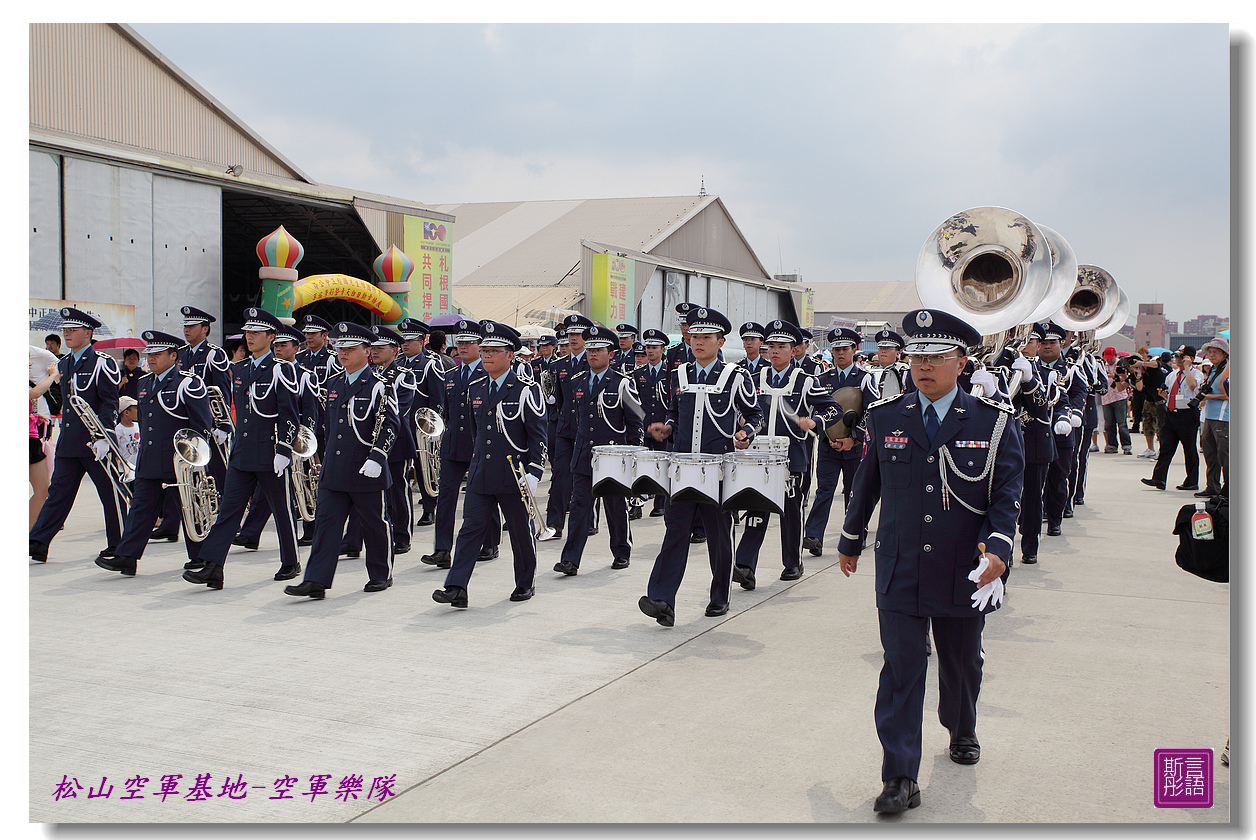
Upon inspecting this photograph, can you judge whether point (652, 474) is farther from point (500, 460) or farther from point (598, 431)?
point (598, 431)

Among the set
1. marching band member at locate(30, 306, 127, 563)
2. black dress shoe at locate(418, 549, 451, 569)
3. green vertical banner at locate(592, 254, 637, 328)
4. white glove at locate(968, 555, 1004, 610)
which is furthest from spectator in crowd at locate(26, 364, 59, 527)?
green vertical banner at locate(592, 254, 637, 328)

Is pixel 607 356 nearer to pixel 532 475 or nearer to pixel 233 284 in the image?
pixel 532 475

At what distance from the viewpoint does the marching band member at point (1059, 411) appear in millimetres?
9477

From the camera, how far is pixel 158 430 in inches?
318

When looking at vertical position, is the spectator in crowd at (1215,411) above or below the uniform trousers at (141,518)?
above

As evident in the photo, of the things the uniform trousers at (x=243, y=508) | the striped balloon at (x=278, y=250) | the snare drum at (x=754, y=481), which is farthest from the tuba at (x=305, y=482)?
the striped balloon at (x=278, y=250)

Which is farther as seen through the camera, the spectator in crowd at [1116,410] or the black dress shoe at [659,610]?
the spectator in crowd at [1116,410]

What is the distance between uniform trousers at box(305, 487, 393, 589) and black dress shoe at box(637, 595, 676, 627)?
2.34m

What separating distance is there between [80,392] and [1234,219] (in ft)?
28.6

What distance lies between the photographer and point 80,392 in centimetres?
873

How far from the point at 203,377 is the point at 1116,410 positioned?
17.6 metres

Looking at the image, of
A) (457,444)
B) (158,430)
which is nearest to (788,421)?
(457,444)

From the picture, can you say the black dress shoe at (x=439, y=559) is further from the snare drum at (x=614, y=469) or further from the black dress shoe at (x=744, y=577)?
the black dress shoe at (x=744, y=577)

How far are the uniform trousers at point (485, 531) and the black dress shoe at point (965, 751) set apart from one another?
3605mm
